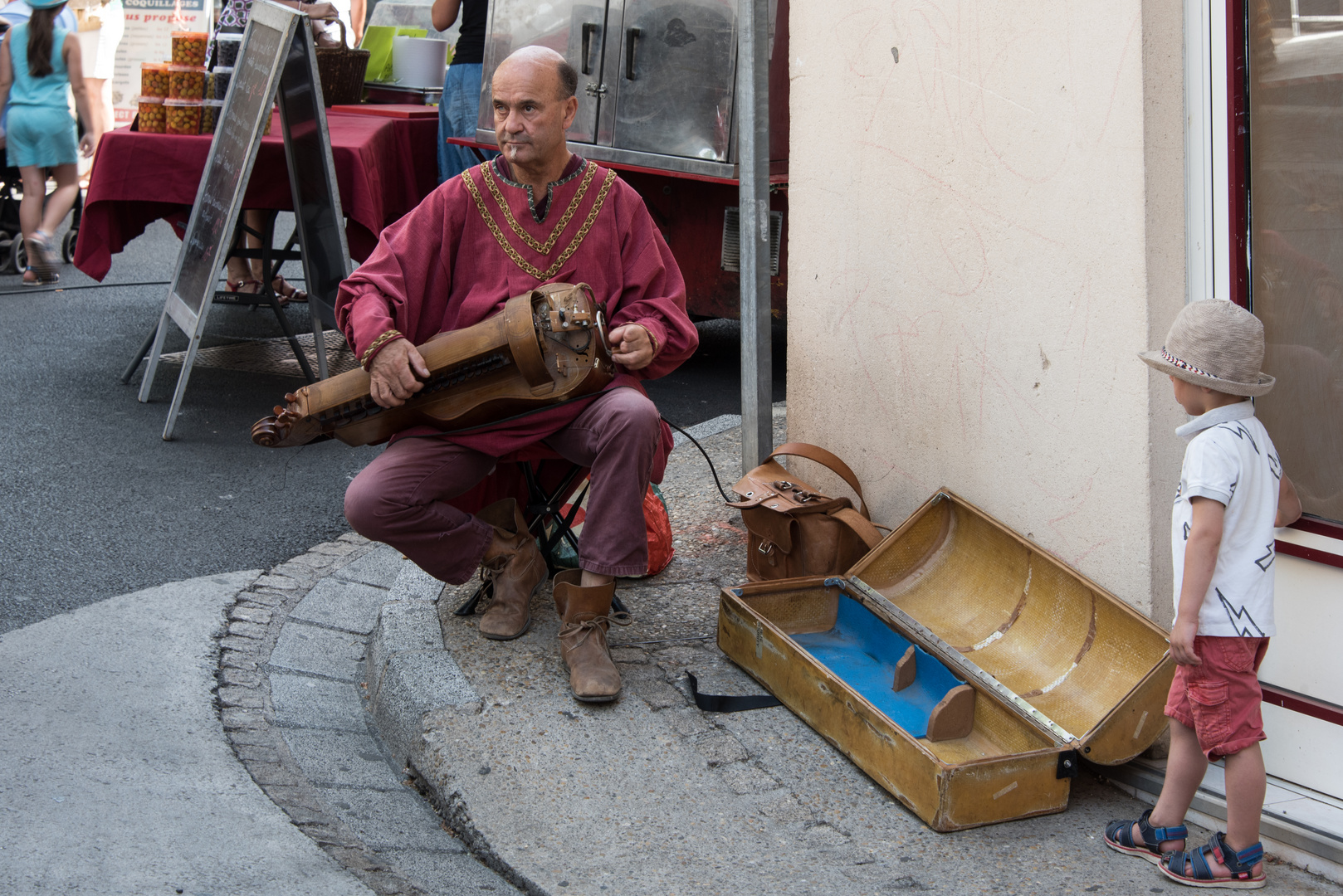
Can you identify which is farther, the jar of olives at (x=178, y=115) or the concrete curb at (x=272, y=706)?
the jar of olives at (x=178, y=115)

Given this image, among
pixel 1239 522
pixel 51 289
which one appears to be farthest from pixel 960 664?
pixel 51 289

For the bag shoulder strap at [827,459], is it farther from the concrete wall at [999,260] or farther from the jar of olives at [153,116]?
the jar of olives at [153,116]

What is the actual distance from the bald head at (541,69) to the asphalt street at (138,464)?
1.85 m

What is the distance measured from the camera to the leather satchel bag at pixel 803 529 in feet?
11.0

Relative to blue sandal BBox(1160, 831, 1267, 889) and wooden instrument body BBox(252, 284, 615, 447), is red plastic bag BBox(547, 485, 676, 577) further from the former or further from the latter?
blue sandal BBox(1160, 831, 1267, 889)

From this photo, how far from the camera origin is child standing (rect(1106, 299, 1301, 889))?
2238mm

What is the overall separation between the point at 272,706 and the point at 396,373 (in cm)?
92

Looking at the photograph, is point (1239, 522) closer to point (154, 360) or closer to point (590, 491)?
point (590, 491)

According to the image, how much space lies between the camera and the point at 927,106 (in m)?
3.27

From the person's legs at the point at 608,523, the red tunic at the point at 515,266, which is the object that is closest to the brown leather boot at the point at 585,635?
the person's legs at the point at 608,523

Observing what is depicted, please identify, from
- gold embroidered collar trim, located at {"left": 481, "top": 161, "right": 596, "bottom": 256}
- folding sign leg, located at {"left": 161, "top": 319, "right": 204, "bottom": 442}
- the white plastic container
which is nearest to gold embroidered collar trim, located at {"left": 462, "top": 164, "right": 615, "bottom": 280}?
gold embroidered collar trim, located at {"left": 481, "top": 161, "right": 596, "bottom": 256}

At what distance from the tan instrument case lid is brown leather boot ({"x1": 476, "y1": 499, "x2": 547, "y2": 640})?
2.62 ft

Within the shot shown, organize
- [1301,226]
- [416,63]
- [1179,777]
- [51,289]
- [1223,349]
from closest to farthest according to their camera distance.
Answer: [1223,349] < [1179,777] < [1301,226] < [416,63] < [51,289]

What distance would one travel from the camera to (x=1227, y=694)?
230 cm
